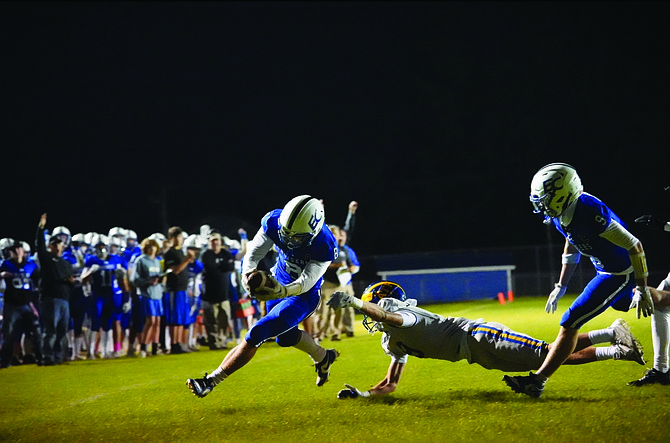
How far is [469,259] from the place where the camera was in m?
27.2

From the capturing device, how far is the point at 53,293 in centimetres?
1163

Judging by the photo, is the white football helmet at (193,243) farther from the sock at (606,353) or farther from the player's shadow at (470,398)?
the sock at (606,353)

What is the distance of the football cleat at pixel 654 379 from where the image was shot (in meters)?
6.35

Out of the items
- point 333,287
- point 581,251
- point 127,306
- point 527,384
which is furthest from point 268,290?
point 127,306

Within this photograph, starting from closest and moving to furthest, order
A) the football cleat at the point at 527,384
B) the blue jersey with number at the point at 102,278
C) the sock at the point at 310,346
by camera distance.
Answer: the football cleat at the point at 527,384 → the sock at the point at 310,346 → the blue jersey with number at the point at 102,278

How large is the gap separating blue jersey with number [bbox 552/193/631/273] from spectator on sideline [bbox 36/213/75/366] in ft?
27.4

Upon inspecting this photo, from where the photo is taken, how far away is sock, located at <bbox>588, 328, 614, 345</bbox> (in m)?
6.15

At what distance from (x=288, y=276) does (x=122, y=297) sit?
6.84 m

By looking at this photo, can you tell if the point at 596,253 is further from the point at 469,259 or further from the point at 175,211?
the point at 175,211

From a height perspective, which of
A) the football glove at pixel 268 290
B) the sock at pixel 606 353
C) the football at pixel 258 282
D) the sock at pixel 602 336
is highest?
the football at pixel 258 282

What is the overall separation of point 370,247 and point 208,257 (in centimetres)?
2472

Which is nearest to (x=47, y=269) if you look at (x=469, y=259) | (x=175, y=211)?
(x=469, y=259)

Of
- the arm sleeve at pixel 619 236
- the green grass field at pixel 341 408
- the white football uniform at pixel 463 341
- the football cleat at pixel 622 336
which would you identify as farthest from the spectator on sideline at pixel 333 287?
the arm sleeve at pixel 619 236

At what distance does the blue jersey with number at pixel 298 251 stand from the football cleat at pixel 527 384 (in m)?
1.85
